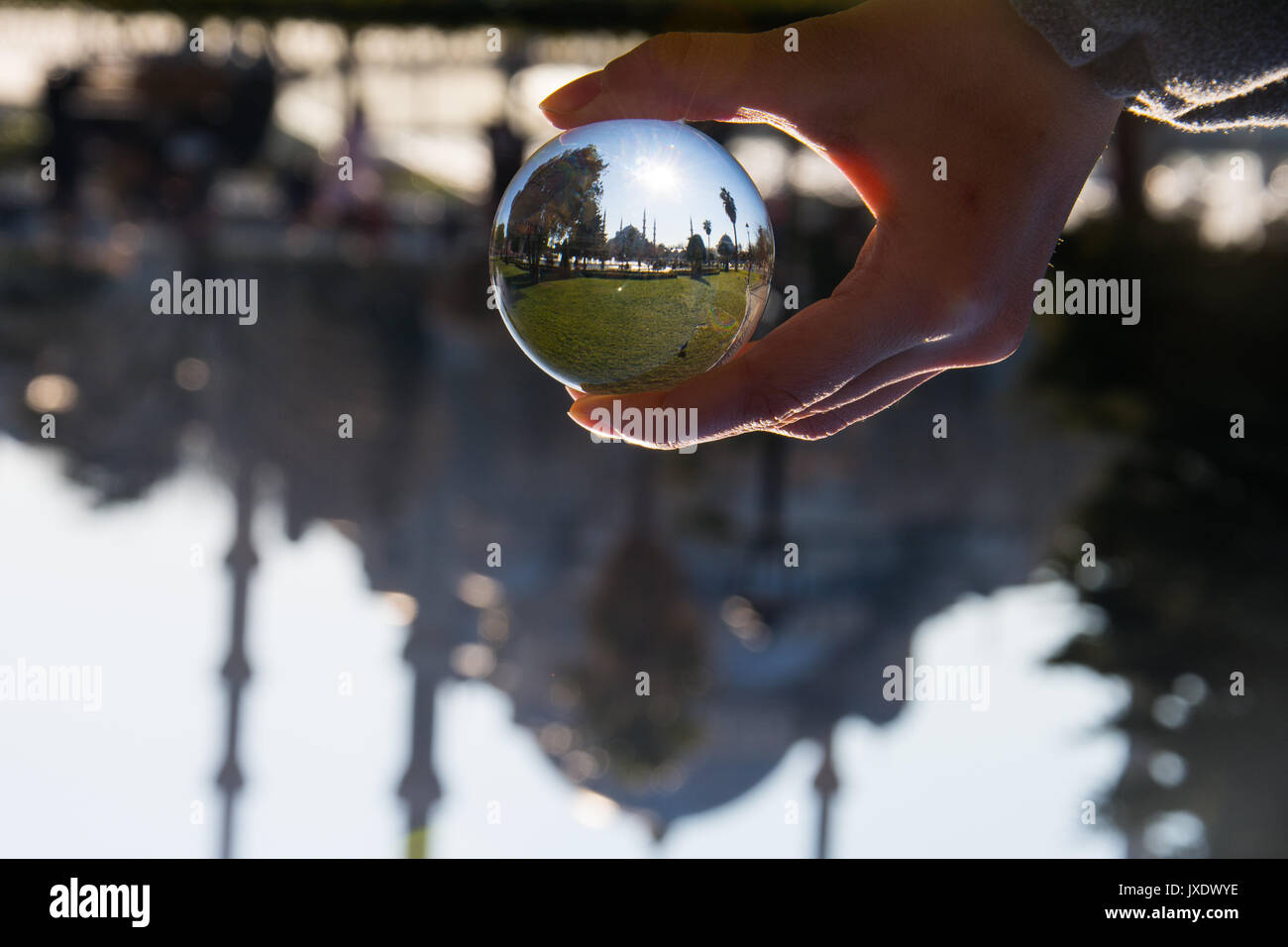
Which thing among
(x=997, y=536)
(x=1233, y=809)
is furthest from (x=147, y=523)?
(x=1233, y=809)

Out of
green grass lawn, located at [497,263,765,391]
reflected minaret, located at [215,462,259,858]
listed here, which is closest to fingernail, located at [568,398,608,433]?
green grass lawn, located at [497,263,765,391]

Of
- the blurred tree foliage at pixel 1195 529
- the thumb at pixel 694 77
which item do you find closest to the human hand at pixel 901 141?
the thumb at pixel 694 77

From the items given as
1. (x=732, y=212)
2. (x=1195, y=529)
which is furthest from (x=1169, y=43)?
(x=1195, y=529)

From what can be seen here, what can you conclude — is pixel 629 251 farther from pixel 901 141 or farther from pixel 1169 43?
pixel 1169 43

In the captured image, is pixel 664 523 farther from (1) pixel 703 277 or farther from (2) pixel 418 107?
(2) pixel 418 107

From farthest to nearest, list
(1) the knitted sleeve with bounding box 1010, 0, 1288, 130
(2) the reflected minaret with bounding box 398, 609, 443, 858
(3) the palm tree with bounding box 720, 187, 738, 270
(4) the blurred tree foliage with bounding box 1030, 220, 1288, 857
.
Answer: (2) the reflected minaret with bounding box 398, 609, 443, 858 → (4) the blurred tree foliage with bounding box 1030, 220, 1288, 857 → (3) the palm tree with bounding box 720, 187, 738, 270 → (1) the knitted sleeve with bounding box 1010, 0, 1288, 130

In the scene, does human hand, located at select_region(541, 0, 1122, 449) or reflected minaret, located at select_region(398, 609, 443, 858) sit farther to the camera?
reflected minaret, located at select_region(398, 609, 443, 858)

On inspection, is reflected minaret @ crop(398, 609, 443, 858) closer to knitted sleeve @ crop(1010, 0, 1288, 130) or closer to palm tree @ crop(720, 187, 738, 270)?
palm tree @ crop(720, 187, 738, 270)
